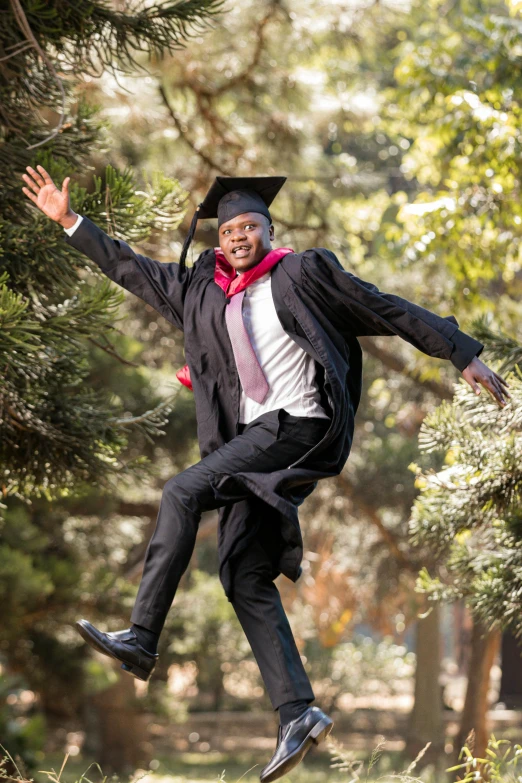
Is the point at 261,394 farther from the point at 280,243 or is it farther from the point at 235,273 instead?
the point at 280,243

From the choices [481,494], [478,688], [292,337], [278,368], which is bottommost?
[478,688]

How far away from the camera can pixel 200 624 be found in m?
12.9

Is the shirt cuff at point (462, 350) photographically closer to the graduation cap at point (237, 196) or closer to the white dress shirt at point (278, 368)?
the white dress shirt at point (278, 368)

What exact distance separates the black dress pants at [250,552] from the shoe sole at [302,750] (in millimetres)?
139

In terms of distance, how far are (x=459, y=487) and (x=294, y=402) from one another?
1.37 meters

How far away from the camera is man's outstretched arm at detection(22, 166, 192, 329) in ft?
12.3

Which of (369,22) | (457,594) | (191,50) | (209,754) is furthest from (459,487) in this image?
(209,754)

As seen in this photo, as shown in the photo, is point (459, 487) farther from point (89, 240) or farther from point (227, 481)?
point (89, 240)

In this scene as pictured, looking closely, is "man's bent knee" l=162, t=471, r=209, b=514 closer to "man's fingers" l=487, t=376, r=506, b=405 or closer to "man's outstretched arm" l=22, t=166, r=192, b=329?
"man's outstretched arm" l=22, t=166, r=192, b=329

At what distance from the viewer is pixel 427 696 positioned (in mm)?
15633

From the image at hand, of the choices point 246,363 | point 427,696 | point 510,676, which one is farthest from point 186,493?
point 510,676

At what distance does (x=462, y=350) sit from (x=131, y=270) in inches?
52.4

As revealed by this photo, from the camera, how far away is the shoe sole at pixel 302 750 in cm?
314

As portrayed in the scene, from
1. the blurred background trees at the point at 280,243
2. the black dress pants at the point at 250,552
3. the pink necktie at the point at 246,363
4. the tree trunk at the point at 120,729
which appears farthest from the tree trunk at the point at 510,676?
the pink necktie at the point at 246,363
